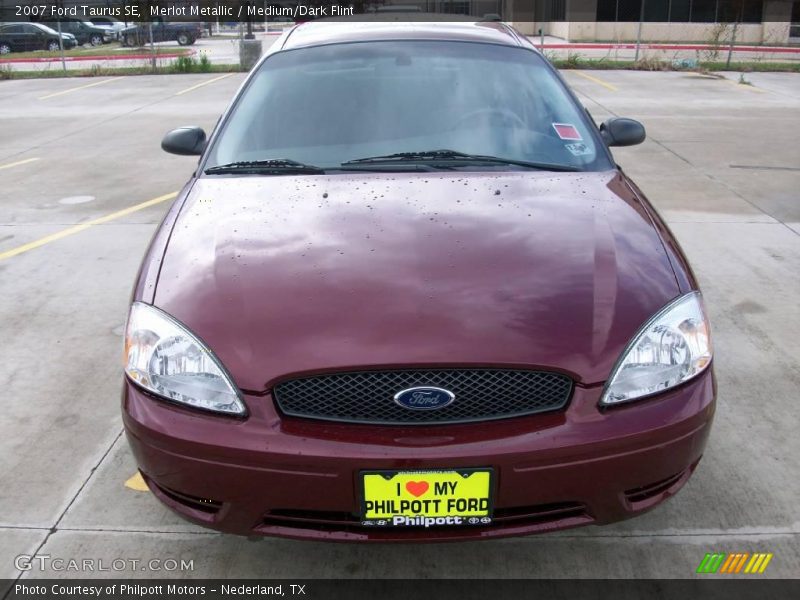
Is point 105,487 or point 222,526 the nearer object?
point 222,526

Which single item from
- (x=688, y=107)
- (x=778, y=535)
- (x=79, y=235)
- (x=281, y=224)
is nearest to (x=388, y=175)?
(x=281, y=224)

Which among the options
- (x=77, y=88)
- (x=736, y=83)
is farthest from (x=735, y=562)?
(x=77, y=88)

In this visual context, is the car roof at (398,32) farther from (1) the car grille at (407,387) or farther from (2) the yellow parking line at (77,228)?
(2) the yellow parking line at (77,228)

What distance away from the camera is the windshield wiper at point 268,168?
2.97 meters

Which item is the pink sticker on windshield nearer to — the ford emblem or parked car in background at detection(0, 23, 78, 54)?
the ford emblem

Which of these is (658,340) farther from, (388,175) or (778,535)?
(388,175)

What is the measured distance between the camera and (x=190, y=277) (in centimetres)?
230

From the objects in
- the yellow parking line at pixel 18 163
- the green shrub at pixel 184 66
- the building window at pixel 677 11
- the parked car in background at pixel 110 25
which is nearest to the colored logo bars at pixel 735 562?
the yellow parking line at pixel 18 163

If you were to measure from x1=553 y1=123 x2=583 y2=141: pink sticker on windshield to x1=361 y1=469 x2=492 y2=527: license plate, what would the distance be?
175 centimetres

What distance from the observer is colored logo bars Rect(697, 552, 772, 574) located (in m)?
2.35

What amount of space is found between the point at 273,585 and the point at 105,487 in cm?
85

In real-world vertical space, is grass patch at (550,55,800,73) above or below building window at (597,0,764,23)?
below

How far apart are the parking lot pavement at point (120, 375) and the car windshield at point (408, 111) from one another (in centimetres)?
128

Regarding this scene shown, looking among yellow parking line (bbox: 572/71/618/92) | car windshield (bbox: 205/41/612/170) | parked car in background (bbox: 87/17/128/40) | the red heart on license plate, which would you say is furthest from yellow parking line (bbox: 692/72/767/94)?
parked car in background (bbox: 87/17/128/40)
